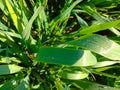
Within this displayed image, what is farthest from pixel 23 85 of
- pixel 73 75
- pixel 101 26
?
pixel 101 26

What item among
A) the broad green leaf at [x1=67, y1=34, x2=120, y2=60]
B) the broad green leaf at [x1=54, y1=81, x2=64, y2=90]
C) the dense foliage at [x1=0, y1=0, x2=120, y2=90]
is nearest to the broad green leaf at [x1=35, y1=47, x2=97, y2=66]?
the broad green leaf at [x1=67, y1=34, x2=120, y2=60]

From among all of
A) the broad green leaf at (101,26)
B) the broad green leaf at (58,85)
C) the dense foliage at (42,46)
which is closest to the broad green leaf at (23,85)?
the dense foliage at (42,46)

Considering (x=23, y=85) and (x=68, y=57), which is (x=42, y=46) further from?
(x=68, y=57)

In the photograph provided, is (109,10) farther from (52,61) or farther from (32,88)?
(52,61)

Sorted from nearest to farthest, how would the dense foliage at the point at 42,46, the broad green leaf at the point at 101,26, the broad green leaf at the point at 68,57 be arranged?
the broad green leaf at the point at 68,57 → the broad green leaf at the point at 101,26 → the dense foliage at the point at 42,46

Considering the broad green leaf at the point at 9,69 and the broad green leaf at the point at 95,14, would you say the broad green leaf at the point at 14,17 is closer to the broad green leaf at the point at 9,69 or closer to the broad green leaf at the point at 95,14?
the broad green leaf at the point at 9,69
